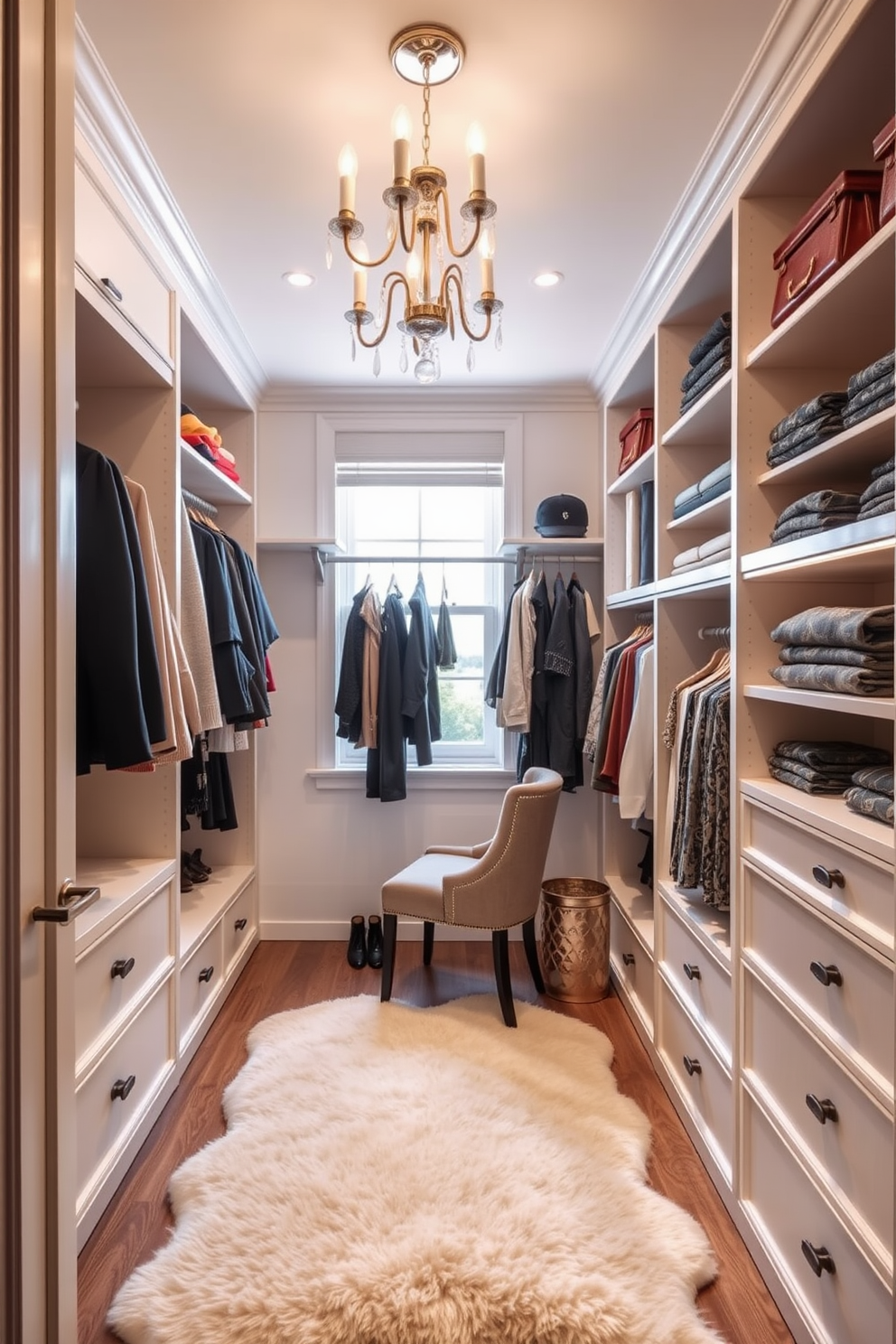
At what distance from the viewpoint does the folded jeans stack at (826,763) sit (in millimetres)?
1529

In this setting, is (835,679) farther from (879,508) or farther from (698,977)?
(698,977)

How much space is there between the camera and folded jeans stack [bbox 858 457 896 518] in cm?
124

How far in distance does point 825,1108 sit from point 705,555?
1412 millimetres

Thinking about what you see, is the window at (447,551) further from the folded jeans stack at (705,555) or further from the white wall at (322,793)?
the folded jeans stack at (705,555)

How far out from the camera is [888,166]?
125cm

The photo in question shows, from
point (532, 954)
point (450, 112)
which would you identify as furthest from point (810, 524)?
point (532, 954)

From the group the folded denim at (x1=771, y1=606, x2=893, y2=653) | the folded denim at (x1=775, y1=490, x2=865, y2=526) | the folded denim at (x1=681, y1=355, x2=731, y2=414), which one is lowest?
the folded denim at (x1=771, y1=606, x2=893, y2=653)

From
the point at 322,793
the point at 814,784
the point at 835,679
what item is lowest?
the point at 322,793

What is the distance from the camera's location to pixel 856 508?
1.44m

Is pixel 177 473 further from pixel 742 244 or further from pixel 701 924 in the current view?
pixel 701 924

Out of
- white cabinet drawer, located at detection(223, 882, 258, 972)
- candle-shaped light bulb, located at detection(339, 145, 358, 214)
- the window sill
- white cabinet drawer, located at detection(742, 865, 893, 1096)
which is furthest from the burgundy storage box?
white cabinet drawer, located at detection(223, 882, 258, 972)

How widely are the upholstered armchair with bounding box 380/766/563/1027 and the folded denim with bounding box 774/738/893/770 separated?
3.45 ft

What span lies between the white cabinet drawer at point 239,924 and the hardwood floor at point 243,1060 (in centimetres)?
12

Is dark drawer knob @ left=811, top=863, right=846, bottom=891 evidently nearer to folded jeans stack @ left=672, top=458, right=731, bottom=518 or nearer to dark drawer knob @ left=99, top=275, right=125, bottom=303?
folded jeans stack @ left=672, top=458, right=731, bottom=518
